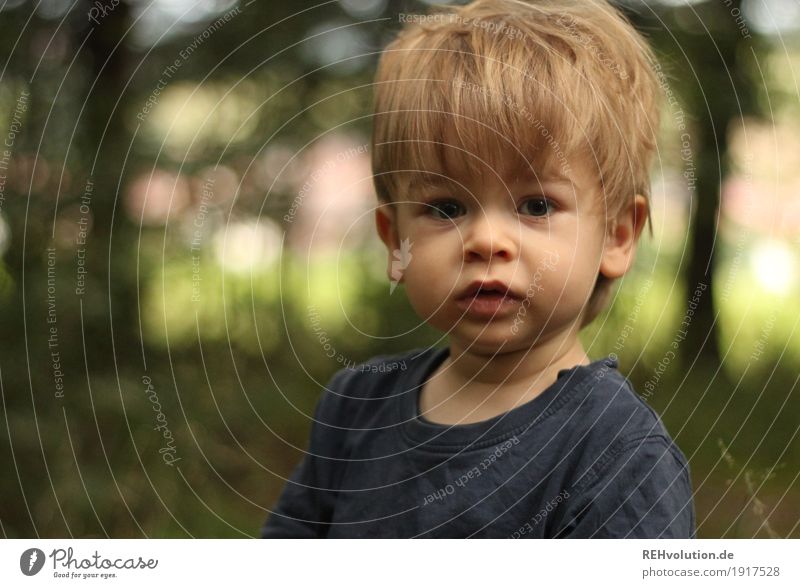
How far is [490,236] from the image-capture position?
0.66m

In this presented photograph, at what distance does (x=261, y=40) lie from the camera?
1058mm

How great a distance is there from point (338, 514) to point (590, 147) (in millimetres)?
347

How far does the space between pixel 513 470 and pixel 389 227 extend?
0.22 meters

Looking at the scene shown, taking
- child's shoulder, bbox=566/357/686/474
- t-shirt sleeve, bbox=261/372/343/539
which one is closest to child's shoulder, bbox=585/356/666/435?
child's shoulder, bbox=566/357/686/474

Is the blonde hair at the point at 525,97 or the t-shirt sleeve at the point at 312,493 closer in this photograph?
Answer: the blonde hair at the point at 525,97

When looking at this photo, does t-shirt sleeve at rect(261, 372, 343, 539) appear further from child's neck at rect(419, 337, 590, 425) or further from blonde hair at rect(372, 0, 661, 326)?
blonde hair at rect(372, 0, 661, 326)

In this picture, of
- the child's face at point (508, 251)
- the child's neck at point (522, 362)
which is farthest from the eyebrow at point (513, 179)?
the child's neck at point (522, 362)

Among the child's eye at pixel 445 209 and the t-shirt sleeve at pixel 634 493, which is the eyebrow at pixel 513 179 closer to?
the child's eye at pixel 445 209

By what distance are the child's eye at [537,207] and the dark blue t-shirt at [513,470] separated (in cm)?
12

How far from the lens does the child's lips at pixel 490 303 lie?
683 mm

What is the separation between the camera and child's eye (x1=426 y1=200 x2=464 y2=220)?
680mm

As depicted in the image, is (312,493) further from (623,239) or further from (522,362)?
(623,239)

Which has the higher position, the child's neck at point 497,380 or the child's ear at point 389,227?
the child's ear at point 389,227
